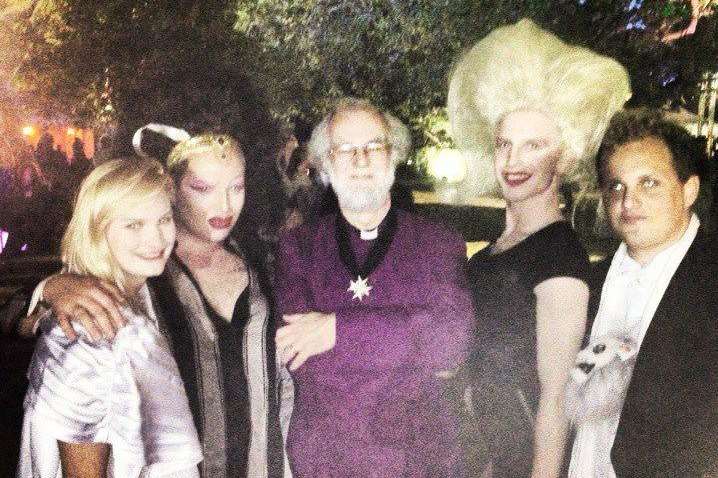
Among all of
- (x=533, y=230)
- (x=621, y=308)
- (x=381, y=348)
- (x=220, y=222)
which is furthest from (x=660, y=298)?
(x=220, y=222)

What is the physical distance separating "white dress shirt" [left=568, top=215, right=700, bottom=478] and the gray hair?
30.0 inches

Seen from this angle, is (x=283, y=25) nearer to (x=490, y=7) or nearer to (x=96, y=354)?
(x=490, y=7)

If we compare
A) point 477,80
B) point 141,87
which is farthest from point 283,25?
point 477,80

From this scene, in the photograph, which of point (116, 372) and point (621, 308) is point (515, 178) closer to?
point (621, 308)

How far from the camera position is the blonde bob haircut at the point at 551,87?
6.14 feet

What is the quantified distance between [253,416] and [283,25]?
4.57 ft

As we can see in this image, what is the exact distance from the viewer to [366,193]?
5.92 feet

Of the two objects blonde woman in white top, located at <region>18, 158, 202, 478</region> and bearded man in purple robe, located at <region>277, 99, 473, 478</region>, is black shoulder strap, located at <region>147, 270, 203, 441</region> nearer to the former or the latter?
blonde woman in white top, located at <region>18, 158, 202, 478</region>

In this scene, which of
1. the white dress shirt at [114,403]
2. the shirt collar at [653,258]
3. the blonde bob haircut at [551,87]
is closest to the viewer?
the white dress shirt at [114,403]

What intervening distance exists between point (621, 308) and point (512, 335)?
343 millimetres

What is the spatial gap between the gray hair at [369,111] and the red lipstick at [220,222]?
35cm

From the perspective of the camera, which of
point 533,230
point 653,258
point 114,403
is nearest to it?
point 114,403

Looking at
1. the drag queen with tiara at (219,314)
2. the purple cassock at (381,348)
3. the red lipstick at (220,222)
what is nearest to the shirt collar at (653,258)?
the purple cassock at (381,348)

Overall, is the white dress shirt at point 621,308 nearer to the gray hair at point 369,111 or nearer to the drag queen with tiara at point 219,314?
the gray hair at point 369,111
